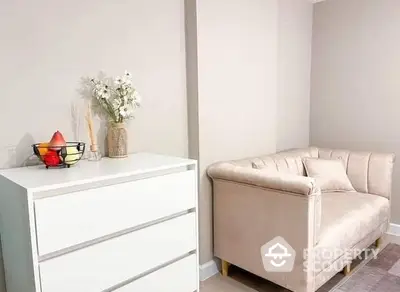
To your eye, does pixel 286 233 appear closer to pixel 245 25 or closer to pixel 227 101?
pixel 227 101

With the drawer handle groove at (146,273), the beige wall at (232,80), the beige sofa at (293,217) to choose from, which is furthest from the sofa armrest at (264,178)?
the drawer handle groove at (146,273)

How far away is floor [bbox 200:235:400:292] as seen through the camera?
230 cm

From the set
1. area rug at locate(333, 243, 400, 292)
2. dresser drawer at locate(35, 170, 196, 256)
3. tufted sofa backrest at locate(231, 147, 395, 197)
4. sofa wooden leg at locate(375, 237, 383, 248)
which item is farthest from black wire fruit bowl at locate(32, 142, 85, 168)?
sofa wooden leg at locate(375, 237, 383, 248)

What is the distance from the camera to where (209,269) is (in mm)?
2512

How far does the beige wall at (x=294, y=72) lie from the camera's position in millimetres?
3279

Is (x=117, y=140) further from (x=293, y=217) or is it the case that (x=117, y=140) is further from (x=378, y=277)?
(x=378, y=277)

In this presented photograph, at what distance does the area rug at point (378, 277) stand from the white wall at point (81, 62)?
153 centimetres

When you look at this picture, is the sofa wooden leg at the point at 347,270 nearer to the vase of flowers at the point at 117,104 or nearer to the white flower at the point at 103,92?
the vase of flowers at the point at 117,104

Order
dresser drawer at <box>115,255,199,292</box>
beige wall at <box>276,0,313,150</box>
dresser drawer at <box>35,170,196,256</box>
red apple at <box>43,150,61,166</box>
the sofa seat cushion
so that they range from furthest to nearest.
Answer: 1. beige wall at <box>276,0,313,150</box>
2. the sofa seat cushion
3. dresser drawer at <box>115,255,199,292</box>
4. red apple at <box>43,150,61,166</box>
5. dresser drawer at <box>35,170,196,256</box>

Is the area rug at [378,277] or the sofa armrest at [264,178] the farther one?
the area rug at [378,277]

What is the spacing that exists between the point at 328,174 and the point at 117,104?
1943 mm

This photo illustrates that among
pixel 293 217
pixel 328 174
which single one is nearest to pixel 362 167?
pixel 328 174

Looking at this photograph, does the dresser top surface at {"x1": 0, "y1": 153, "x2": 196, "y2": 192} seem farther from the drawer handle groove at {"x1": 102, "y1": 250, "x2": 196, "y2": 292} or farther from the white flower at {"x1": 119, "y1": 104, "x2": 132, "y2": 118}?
the drawer handle groove at {"x1": 102, "y1": 250, "x2": 196, "y2": 292}

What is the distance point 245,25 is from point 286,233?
1.61 metres
